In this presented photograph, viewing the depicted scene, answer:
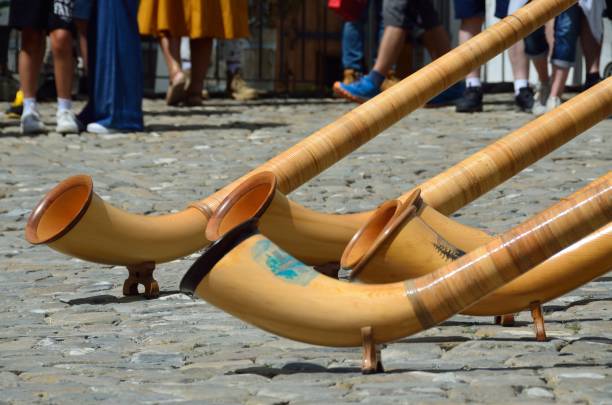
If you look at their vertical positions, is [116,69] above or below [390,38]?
below

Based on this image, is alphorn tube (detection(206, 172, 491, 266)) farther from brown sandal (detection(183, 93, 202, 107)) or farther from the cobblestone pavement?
brown sandal (detection(183, 93, 202, 107))

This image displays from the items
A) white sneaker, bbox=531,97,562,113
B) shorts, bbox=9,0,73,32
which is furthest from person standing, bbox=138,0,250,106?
shorts, bbox=9,0,73,32

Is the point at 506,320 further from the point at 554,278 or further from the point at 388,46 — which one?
the point at 388,46

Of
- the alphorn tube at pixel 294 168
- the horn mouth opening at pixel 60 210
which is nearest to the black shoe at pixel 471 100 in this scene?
the alphorn tube at pixel 294 168

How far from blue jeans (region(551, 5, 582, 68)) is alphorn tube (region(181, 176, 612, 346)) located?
7.15m

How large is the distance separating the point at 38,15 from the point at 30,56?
11.5 inches

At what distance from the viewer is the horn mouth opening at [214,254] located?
2.54m

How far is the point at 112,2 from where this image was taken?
8625 millimetres

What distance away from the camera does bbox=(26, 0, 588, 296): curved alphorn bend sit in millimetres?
3166

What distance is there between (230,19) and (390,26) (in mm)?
1938

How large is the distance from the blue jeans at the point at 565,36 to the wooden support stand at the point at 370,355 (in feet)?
23.4

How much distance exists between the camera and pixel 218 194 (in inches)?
138

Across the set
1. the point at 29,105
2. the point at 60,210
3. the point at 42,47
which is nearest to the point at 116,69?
the point at 42,47

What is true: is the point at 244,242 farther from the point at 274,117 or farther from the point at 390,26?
the point at 274,117
